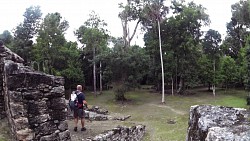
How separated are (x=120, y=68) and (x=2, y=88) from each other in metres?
26.1

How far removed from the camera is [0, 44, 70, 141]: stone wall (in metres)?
8.69

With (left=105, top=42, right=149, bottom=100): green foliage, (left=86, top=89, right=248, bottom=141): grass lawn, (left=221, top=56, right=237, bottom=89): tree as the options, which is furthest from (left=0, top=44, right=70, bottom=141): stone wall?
(left=221, top=56, right=237, bottom=89): tree

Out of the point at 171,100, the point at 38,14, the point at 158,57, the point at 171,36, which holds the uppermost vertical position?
the point at 38,14

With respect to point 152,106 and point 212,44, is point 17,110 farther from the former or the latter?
point 212,44

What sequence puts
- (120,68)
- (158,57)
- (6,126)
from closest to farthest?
(6,126) → (120,68) → (158,57)

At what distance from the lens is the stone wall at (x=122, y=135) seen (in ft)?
35.6

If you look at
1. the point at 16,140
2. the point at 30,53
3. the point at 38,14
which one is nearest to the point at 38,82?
the point at 16,140

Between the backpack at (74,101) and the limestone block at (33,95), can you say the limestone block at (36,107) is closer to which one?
the limestone block at (33,95)

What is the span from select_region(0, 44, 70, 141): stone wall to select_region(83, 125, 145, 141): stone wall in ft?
5.04

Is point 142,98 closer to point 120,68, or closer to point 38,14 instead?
point 120,68

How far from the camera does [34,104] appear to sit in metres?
9.03

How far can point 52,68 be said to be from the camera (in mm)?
41125

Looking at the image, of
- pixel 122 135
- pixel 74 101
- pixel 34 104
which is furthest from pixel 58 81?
pixel 122 135

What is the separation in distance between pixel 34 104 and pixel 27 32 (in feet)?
125
